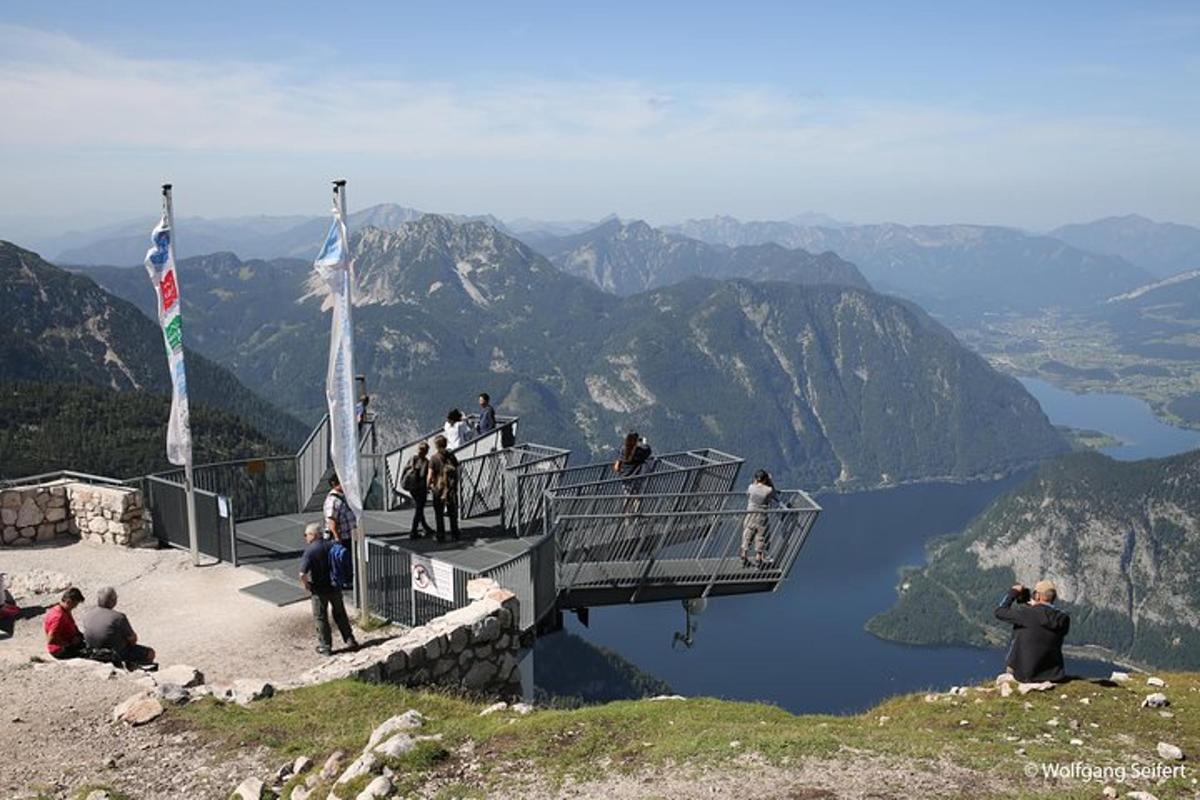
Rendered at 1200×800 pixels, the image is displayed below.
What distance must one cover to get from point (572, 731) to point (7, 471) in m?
147

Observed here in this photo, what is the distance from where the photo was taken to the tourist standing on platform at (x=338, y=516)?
16562 millimetres

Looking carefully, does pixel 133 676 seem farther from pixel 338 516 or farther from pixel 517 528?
pixel 517 528

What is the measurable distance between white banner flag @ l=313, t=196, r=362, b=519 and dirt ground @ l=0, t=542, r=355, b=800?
9.25ft

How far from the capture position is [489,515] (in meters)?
21.9

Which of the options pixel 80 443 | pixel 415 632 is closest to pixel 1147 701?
pixel 415 632

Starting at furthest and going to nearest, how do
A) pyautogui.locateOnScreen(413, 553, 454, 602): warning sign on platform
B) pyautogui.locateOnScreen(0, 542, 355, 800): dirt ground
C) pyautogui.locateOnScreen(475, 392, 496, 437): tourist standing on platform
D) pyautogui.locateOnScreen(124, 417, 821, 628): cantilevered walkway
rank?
pyautogui.locateOnScreen(475, 392, 496, 437): tourist standing on platform → pyautogui.locateOnScreen(124, 417, 821, 628): cantilevered walkway → pyautogui.locateOnScreen(413, 553, 454, 602): warning sign on platform → pyautogui.locateOnScreen(0, 542, 355, 800): dirt ground

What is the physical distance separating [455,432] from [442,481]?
5421 millimetres

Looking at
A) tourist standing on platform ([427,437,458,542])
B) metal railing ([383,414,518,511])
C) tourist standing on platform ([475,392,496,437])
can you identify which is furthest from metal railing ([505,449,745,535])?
tourist standing on platform ([475,392,496,437])

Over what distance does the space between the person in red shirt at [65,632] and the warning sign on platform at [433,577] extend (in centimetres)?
507

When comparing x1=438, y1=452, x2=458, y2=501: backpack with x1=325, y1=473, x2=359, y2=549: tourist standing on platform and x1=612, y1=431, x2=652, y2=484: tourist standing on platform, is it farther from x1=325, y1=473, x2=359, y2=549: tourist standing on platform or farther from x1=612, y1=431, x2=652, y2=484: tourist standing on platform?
x1=612, y1=431, x2=652, y2=484: tourist standing on platform

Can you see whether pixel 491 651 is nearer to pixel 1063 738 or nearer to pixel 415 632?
pixel 415 632

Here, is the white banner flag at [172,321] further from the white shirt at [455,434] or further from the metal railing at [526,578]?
the metal railing at [526,578]

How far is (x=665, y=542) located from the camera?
20297mm

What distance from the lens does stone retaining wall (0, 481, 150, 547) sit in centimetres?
2131
